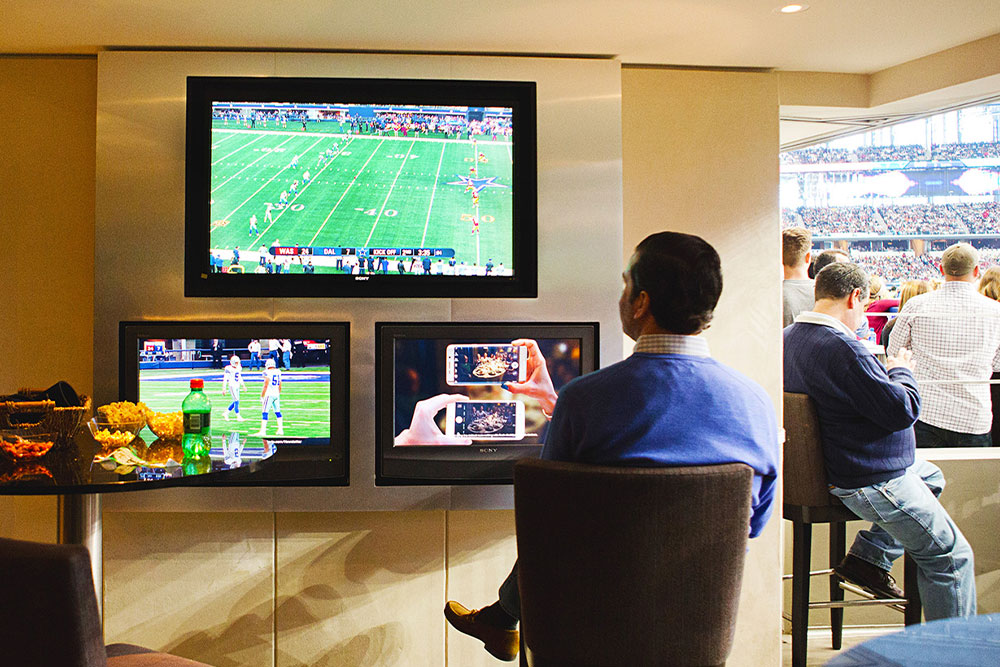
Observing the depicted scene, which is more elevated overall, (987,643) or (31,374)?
(31,374)

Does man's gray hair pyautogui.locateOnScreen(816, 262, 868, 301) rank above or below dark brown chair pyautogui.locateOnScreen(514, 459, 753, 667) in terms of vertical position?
above

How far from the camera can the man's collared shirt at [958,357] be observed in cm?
441

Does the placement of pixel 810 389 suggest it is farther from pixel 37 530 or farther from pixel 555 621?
pixel 37 530

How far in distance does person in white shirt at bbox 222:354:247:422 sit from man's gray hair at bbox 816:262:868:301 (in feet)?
7.80

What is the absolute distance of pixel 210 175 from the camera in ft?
10.5

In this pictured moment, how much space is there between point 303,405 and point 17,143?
1587 mm

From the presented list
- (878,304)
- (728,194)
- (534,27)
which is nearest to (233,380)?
(534,27)

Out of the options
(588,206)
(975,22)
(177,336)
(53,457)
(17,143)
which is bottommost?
(53,457)

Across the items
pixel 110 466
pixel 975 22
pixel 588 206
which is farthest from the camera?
pixel 588 206

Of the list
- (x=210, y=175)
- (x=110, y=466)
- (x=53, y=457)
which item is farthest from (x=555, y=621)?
(x=210, y=175)

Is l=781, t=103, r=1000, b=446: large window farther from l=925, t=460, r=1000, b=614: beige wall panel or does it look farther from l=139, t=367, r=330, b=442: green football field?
l=139, t=367, r=330, b=442: green football field

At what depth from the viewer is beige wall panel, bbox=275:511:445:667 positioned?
329 cm

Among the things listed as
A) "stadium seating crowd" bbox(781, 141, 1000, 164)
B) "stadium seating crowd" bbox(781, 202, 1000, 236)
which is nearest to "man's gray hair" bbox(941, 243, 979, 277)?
"stadium seating crowd" bbox(781, 202, 1000, 236)

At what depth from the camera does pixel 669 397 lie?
1.86 metres
